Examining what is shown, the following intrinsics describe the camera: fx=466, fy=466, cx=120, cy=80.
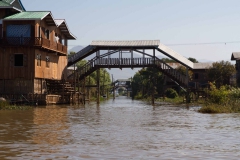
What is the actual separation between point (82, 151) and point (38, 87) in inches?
1220

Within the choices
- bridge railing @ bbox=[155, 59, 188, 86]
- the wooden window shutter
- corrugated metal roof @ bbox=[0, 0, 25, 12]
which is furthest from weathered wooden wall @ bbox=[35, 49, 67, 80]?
bridge railing @ bbox=[155, 59, 188, 86]

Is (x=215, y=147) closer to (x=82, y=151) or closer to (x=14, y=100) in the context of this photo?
(x=82, y=151)

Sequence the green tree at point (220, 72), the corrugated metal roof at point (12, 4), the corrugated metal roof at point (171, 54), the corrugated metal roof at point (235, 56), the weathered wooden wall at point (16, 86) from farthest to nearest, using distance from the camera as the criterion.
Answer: the corrugated metal roof at point (235, 56)
the green tree at point (220, 72)
the corrugated metal roof at point (171, 54)
the weathered wooden wall at point (16, 86)
the corrugated metal roof at point (12, 4)

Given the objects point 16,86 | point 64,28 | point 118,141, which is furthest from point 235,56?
point 118,141

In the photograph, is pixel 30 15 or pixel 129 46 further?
pixel 129 46

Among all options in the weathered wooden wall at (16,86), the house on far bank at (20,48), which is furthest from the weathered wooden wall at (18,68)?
the weathered wooden wall at (16,86)

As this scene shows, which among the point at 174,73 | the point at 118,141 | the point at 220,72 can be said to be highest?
the point at 220,72

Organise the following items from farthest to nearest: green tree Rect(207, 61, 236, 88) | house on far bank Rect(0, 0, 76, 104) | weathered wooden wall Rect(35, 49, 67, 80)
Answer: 1. green tree Rect(207, 61, 236, 88)
2. weathered wooden wall Rect(35, 49, 67, 80)
3. house on far bank Rect(0, 0, 76, 104)

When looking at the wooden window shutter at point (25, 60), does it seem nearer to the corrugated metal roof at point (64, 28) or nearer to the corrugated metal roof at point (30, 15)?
the corrugated metal roof at point (30, 15)

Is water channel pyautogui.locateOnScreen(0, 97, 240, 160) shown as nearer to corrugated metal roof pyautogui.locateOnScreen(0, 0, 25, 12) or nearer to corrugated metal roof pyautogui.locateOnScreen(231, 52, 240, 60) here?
corrugated metal roof pyautogui.locateOnScreen(0, 0, 25, 12)

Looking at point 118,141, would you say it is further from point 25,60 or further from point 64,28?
point 64,28

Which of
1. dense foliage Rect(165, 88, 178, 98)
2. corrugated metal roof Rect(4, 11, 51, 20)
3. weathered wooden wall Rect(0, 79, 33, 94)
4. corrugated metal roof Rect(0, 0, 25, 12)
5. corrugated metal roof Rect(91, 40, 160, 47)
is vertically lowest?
dense foliage Rect(165, 88, 178, 98)

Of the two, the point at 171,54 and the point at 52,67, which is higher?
the point at 171,54

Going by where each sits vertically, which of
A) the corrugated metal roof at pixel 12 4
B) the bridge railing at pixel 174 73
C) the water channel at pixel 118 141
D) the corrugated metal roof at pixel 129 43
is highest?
the corrugated metal roof at pixel 12 4
